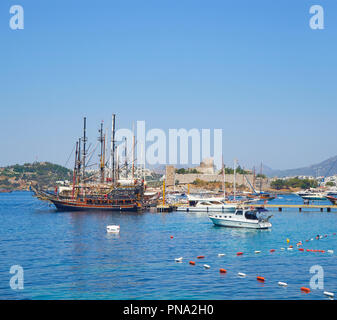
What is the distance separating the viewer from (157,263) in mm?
40312

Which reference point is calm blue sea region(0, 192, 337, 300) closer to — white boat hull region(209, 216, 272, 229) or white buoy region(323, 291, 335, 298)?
white buoy region(323, 291, 335, 298)

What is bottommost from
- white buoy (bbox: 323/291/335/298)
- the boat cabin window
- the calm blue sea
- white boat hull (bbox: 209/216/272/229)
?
the calm blue sea

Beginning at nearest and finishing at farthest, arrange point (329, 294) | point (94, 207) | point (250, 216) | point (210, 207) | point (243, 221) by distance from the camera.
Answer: point (329, 294) → point (243, 221) → point (250, 216) → point (210, 207) → point (94, 207)

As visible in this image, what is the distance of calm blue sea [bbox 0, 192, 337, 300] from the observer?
2973 cm

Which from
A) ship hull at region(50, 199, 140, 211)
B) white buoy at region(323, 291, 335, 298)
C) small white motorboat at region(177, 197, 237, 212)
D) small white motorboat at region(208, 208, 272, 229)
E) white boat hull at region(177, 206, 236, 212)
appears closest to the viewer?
white buoy at region(323, 291, 335, 298)

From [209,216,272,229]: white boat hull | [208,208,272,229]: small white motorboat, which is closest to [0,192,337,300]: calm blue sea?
[209,216,272,229]: white boat hull

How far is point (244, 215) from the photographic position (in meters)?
70.8

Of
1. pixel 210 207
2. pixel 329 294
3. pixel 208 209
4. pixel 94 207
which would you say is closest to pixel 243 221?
pixel 210 207

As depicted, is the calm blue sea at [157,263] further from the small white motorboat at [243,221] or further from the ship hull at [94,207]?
the ship hull at [94,207]

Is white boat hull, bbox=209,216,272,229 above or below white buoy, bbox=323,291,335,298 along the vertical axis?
above

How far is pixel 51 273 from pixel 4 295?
7247 mm

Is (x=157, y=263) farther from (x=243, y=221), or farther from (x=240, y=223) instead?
(x=240, y=223)

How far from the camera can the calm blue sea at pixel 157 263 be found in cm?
2973
